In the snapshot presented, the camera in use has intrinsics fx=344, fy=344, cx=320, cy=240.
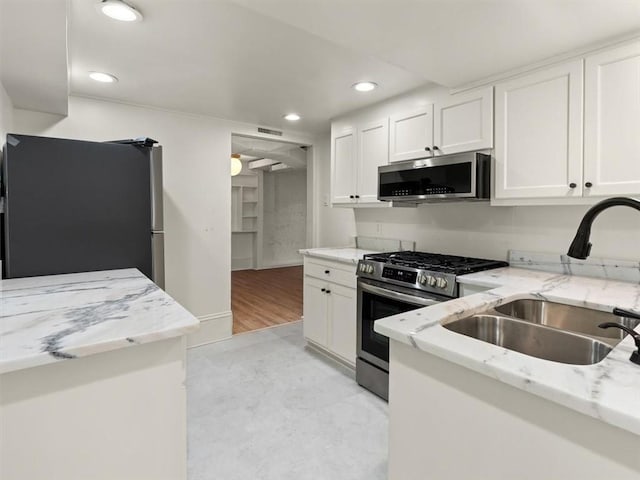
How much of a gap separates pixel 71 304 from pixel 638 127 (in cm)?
260

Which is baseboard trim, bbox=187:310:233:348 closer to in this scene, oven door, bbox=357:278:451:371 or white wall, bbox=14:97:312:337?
white wall, bbox=14:97:312:337

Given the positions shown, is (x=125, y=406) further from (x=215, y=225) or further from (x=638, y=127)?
(x=215, y=225)

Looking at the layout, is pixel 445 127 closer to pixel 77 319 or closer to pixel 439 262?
pixel 439 262

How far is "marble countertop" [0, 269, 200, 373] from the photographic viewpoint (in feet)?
2.87

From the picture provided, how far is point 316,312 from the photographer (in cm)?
318

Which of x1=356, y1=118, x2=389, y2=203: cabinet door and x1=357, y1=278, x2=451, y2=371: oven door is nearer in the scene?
x1=357, y1=278, x2=451, y2=371: oven door

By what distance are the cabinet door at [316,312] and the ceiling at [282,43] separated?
1.68 meters

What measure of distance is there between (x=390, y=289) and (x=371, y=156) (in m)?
1.28

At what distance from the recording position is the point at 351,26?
1.58 meters

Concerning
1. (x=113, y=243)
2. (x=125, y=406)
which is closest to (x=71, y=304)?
(x=125, y=406)

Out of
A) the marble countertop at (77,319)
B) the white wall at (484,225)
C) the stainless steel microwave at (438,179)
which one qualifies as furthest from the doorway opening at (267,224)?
the marble countertop at (77,319)

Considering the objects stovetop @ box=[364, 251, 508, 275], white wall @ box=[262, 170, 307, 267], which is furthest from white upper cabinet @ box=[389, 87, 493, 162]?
white wall @ box=[262, 170, 307, 267]

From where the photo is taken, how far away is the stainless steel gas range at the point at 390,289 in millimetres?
2090

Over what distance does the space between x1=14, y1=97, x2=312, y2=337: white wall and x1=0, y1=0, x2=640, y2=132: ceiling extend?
0.98 feet
